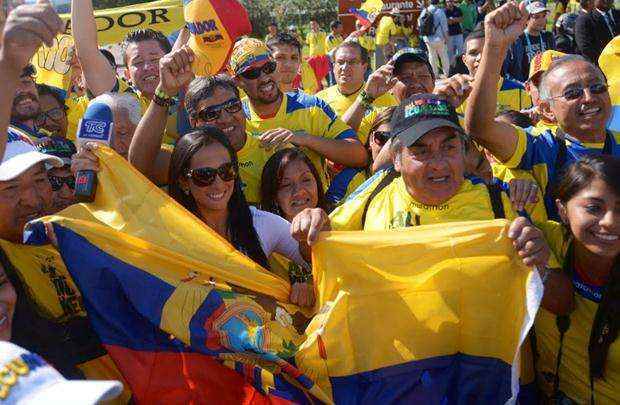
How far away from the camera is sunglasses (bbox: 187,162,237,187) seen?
11.2 ft

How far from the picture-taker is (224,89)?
4055 mm

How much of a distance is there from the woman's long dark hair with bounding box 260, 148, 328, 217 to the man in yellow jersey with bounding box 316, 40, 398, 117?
84.8 inches

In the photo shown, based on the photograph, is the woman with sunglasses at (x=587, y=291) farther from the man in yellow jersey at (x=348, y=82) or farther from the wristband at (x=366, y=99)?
the man in yellow jersey at (x=348, y=82)

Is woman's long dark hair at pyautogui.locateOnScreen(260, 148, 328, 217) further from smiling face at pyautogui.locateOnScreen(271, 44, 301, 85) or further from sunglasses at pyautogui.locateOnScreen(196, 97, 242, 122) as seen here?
smiling face at pyautogui.locateOnScreen(271, 44, 301, 85)

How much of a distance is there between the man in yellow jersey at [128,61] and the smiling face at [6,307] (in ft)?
5.88

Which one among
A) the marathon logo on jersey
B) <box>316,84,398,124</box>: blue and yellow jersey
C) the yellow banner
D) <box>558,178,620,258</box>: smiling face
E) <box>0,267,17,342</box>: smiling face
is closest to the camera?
<box>0,267,17,342</box>: smiling face

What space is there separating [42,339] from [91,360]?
346mm

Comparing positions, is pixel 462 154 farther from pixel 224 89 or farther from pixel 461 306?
pixel 224 89

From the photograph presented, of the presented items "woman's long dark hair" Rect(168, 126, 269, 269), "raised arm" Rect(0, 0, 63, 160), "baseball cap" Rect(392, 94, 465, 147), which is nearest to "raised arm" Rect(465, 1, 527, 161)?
"baseball cap" Rect(392, 94, 465, 147)

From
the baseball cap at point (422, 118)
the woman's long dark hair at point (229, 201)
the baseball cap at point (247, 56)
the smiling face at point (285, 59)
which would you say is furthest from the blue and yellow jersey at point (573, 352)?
the smiling face at point (285, 59)

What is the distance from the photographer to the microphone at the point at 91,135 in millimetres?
3182

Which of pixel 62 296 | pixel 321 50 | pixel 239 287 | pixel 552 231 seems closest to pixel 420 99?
pixel 552 231

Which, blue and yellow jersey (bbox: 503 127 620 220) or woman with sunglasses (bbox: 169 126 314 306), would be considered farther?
blue and yellow jersey (bbox: 503 127 620 220)

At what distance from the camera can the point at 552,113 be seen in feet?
13.1
